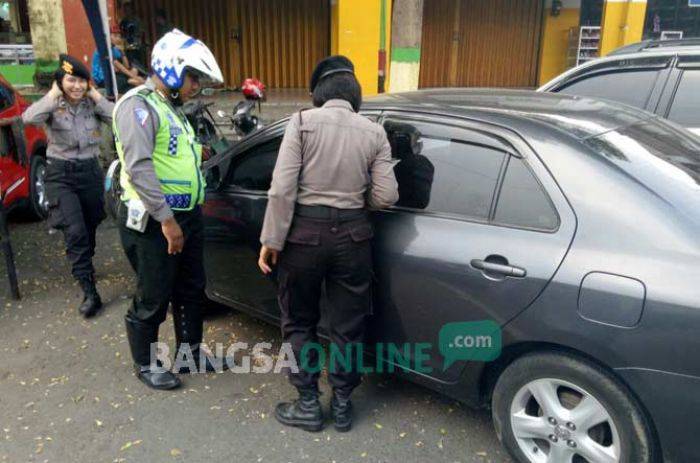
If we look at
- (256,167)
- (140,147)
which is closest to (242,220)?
A: (256,167)

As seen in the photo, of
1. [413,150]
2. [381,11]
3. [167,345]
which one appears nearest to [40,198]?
[167,345]

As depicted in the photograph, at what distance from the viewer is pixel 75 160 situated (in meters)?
4.30

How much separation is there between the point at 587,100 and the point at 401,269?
4.71 feet

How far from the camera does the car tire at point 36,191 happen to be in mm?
6062

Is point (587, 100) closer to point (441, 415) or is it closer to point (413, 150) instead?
point (413, 150)

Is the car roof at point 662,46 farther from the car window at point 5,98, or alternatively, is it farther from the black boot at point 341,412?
the car window at point 5,98

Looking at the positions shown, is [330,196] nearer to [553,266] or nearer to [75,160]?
[553,266]

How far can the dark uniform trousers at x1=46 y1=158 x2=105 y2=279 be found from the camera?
427cm

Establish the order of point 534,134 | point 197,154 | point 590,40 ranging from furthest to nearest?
1. point 590,40
2. point 197,154
3. point 534,134

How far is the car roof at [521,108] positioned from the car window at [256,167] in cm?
63

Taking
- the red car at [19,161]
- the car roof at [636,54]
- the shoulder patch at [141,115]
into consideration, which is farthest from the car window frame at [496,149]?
the red car at [19,161]

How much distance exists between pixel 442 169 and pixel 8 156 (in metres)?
4.42

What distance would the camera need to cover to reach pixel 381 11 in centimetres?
991

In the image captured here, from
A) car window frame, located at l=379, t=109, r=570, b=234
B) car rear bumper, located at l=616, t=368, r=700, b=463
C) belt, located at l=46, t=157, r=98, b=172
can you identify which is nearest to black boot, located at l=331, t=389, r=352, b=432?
car window frame, located at l=379, t=109, r=570, b=234
